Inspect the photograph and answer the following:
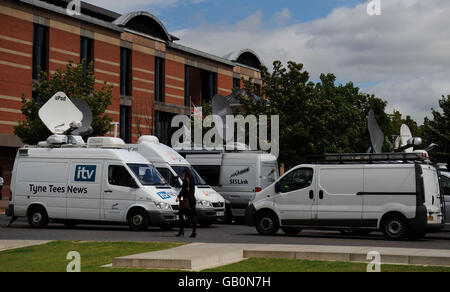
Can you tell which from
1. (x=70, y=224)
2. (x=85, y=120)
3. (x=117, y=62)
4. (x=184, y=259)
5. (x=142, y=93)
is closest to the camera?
(x=184, y=259)

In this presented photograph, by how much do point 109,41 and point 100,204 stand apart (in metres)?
31.2

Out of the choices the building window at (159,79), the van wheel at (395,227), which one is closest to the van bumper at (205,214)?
the van wheel at (395,227)

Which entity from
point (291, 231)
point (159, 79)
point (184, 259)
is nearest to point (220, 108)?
point (291, 231)

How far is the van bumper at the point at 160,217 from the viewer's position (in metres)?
19.0

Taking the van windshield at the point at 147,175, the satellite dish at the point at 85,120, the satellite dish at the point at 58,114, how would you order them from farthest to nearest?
1. the satellite dish at the point at 85,120
2. the satellite dish at the point at 58,114
3. the van windshield at the point at 147,175

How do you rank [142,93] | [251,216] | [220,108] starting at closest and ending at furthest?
[251,216], [220,108], [142,93]

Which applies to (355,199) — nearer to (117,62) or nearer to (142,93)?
(117,62)

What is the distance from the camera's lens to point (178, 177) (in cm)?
2162

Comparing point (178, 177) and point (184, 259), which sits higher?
point (178, 177)

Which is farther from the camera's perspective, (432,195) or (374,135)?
(374,135)

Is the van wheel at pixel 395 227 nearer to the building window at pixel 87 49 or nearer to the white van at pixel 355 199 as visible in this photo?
the white van at pixel 355 199

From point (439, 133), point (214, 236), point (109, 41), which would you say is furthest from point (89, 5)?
point (214, 236)

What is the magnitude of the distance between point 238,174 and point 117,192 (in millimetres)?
5876

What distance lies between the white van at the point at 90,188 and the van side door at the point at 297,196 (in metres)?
3.24
